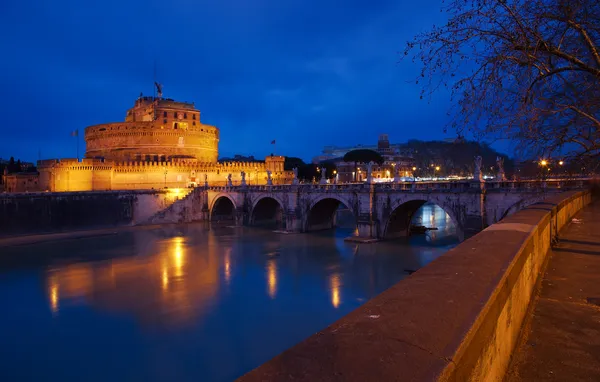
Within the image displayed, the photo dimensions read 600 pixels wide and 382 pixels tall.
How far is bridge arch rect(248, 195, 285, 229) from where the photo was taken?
44.2m

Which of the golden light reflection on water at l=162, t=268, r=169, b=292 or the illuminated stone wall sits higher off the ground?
the illuminated stone wall

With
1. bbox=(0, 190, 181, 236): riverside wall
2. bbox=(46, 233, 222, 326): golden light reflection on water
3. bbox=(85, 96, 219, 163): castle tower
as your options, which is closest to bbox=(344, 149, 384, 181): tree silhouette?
bbox=(85, 96, 219, 163): castle tower

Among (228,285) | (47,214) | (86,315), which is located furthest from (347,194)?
(47,214)

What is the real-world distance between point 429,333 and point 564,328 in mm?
2361

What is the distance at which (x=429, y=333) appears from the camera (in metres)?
2.12

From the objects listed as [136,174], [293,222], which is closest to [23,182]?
[136,174]

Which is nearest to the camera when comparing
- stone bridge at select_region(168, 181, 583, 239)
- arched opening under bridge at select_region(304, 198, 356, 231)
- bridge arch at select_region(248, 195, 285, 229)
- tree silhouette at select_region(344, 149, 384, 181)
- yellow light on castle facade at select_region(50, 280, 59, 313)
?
yellow light on castle facade at select_region(50, 280, 59, 313)

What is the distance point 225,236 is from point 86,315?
70.5ft

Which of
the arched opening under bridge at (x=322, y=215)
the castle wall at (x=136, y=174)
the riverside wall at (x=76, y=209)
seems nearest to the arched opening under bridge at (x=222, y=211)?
the riverside wall at (x=76, y=209)

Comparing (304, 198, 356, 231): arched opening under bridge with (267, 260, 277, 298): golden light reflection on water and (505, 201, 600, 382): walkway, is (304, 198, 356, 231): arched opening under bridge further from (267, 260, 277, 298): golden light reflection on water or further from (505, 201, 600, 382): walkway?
(505, 201, 600, 382): walkway

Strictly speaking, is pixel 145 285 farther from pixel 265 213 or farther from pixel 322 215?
pixel 265 213

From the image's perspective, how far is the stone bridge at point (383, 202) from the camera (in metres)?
23.9

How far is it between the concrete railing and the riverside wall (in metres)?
44.3

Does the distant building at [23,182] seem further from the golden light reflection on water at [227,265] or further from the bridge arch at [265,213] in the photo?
the golden light reflection on water at [227,265]
